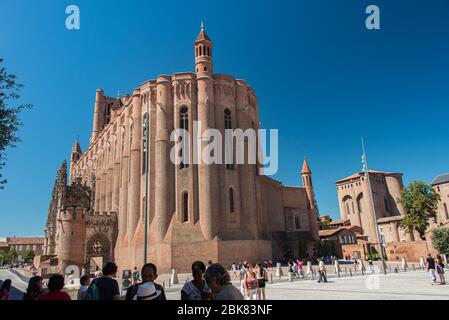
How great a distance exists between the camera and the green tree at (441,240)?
38.7 metres

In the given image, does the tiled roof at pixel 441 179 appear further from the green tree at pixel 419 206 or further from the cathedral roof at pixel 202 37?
the cathedral roof at pixel 202 37

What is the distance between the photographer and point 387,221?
65375mm

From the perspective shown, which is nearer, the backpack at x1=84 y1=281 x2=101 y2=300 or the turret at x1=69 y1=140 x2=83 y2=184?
the backpack at x1=84 y1=281 x2=101 y2=300

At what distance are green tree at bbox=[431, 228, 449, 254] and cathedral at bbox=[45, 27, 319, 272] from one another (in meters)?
14.5

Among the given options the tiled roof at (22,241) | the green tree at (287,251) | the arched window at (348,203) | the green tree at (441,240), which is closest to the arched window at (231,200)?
the green tree at (287,251)

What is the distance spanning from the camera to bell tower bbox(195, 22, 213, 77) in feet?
126

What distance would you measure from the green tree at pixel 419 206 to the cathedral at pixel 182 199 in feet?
54.9

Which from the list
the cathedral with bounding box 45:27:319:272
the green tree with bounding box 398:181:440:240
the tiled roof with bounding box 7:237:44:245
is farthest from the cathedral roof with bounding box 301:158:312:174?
the tiled roof with bounding box 7:237:44:245

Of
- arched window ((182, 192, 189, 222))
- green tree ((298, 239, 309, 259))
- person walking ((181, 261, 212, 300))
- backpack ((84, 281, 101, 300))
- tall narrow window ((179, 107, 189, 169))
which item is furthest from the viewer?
green tree ((298, 239, 309, 259))

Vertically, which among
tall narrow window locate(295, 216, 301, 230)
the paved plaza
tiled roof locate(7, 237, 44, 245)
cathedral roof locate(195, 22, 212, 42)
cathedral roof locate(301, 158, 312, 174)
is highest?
cathedral roof locate(195, 22, 212, 42)

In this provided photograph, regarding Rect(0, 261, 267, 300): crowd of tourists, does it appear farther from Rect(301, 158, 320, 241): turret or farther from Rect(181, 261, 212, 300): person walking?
Rect(301, 158, 320, 241): turret
